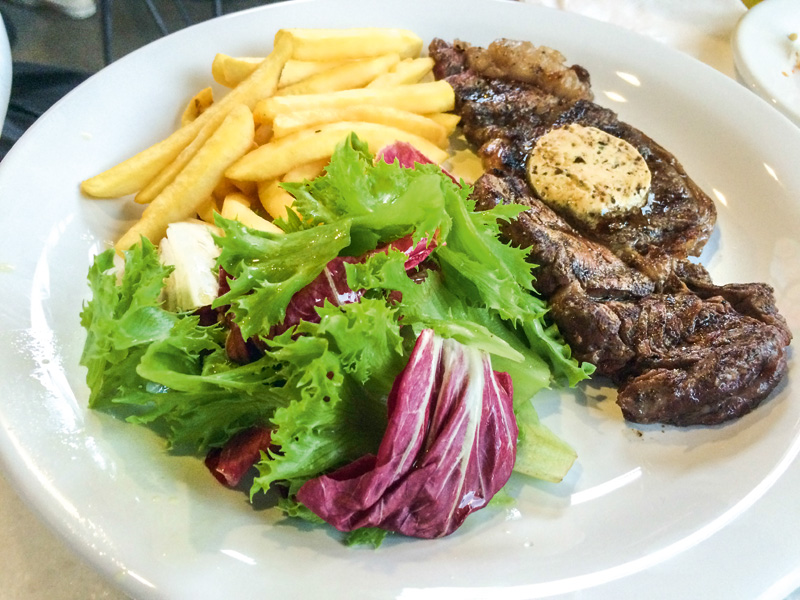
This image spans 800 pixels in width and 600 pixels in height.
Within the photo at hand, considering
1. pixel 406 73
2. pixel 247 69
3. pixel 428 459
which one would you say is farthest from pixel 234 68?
pixel 428 459

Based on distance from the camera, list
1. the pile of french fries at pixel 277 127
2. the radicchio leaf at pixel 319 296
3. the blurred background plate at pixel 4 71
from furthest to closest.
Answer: the blurred background plate at pixel 4 71
the pile of french fries at pixel 277 127
the radicchio leaf at pixel 319 296

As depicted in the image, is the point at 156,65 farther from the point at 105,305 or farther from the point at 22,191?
the point at 105,305

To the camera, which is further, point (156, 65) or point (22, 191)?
point (156, 65)

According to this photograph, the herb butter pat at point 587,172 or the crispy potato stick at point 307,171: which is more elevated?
the herb butter pat at point 587,172

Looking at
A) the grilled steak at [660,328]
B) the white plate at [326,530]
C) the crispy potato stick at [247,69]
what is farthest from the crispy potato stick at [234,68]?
the grilled steak at [660,328]

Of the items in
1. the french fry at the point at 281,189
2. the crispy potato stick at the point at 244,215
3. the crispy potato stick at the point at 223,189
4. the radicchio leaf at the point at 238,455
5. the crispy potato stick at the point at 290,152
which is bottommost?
the radicchio leaf at the point at 238,455

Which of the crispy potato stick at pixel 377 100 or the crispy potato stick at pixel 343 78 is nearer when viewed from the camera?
the crispy potato stick at pixel 377 100

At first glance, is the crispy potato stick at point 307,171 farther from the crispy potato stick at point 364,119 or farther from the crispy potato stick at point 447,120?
the crispy potato stick at point 447,120

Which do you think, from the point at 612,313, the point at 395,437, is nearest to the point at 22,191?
the point at 395,437
